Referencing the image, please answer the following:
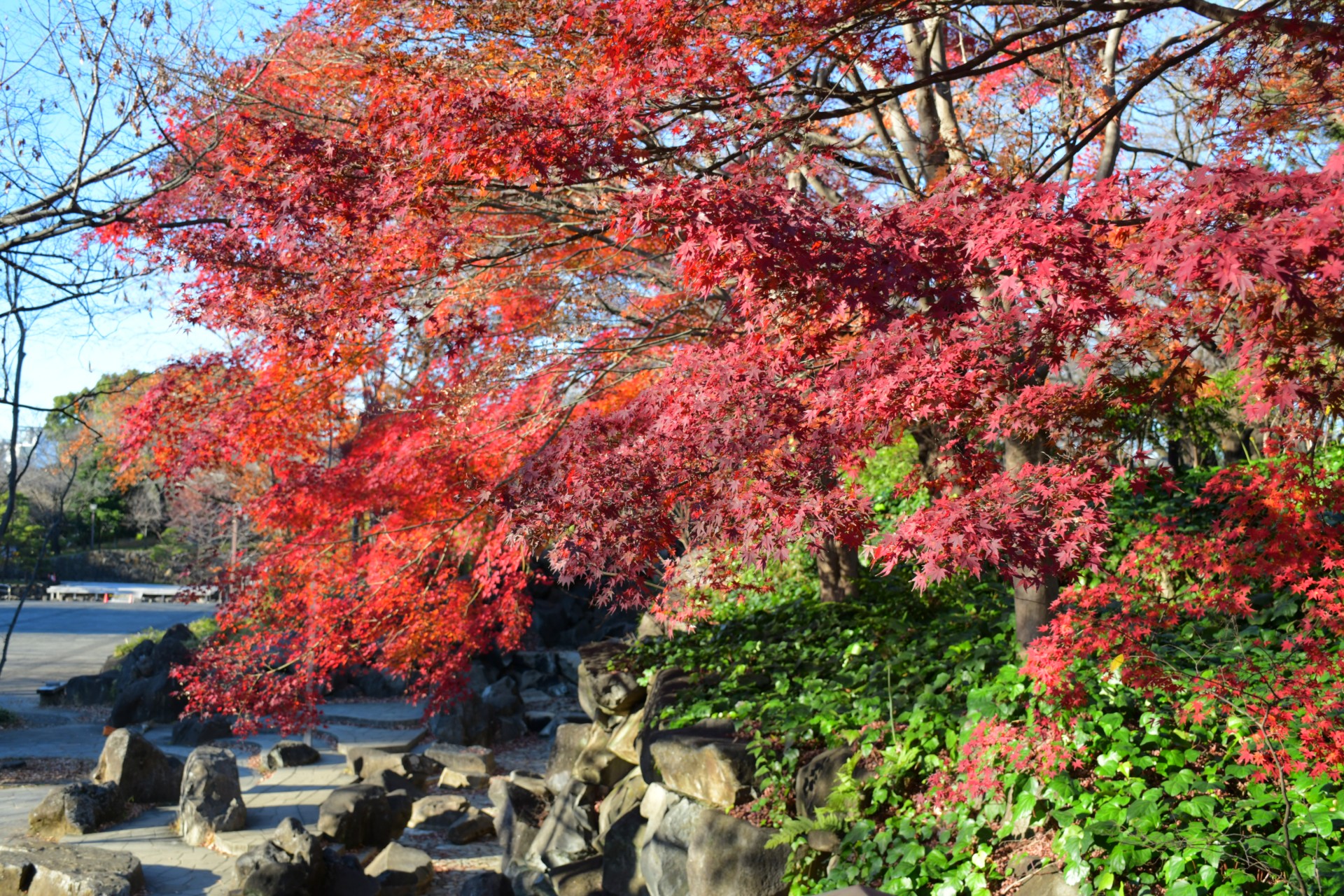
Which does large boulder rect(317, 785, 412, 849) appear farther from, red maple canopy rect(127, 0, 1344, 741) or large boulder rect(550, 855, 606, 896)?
large boulder rect(550, 855, 606, 896)

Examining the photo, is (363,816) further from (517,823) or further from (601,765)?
(601,765)

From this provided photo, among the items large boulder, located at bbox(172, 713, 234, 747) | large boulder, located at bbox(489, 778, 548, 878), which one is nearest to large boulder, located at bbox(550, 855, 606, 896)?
large boulder, located at bbox(489, 778, 548, 878)

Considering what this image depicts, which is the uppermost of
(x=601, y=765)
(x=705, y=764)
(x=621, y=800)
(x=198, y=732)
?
(x=705, y=764)

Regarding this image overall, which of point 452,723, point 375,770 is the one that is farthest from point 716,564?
point 452,723

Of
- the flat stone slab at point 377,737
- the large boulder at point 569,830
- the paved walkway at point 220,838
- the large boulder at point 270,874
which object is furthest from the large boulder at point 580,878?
the flat stone slab at point 377,737

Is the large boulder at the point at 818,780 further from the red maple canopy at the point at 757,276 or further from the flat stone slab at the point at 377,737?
the flat stone slab at the point at 377,737

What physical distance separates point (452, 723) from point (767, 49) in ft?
35.7

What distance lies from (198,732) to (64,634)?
528 inches

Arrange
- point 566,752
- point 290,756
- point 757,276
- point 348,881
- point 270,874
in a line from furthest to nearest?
point 290,756 < point 566,752 < point 348,881 < point 270,874 < point 757,276

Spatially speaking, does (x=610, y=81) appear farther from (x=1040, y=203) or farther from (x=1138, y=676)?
(x=1138, y=676)

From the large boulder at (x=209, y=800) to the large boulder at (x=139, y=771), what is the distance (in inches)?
32.9

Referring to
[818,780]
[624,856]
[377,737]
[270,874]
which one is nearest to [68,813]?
[270,874]

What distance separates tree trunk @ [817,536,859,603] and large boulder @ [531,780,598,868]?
285cm

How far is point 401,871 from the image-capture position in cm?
775
